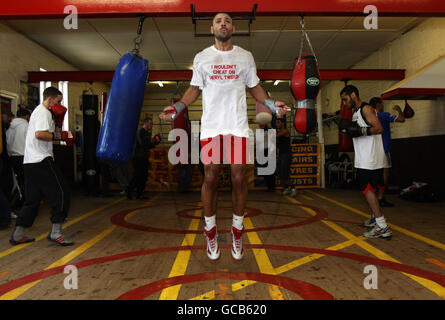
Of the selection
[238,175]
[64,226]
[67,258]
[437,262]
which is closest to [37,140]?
[67,258]

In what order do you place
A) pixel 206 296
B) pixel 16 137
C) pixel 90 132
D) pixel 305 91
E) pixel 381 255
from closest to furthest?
pixel 206 296 < pixel 381 255 < pixel 305 91 < pixel 16 137 < pixel 90 132

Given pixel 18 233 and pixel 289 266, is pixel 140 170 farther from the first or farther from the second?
pixel 289 266

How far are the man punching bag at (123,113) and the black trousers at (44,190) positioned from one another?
639mm

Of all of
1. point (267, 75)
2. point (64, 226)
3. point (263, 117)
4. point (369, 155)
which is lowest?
point (64, 226)

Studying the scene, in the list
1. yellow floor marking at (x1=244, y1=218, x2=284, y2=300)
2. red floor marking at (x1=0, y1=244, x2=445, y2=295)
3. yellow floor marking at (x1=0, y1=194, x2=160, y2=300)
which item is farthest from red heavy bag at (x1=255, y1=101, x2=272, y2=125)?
yellow floor marking at (x1=0, y1=194, x2=160, y2=300)

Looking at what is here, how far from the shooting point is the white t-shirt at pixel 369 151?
444 cm

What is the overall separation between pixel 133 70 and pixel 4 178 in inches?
147

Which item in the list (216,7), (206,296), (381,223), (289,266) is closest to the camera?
(206,296)

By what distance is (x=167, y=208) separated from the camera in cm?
714

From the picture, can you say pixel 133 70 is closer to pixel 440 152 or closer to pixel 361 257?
pixel 361 257

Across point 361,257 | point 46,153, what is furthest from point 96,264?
point 361,257

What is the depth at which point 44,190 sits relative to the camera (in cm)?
411

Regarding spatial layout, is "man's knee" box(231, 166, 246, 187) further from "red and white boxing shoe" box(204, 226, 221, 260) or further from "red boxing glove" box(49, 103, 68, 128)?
"red boxing glove" box(49, 103, 68, 128)

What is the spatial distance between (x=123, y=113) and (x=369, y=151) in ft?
9.77
